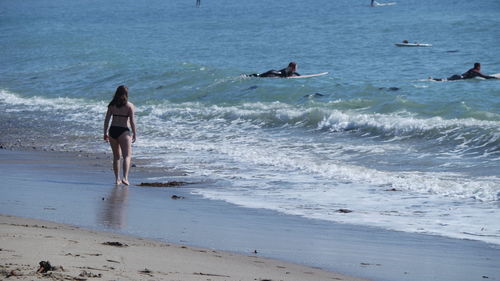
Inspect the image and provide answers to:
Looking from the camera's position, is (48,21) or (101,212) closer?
(101,212)

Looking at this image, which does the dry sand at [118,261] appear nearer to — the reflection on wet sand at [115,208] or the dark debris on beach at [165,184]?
the reflection on wet sand at [115,208]

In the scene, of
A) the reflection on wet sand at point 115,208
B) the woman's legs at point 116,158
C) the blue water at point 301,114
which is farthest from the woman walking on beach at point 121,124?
the blue water at point 301,114

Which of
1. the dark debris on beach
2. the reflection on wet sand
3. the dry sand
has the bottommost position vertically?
the dark debris on beach

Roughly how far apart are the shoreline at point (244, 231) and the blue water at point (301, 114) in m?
0.51

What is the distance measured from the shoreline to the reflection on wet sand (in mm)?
10

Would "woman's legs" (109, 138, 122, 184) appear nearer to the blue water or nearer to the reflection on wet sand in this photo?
the reflection on wet sand

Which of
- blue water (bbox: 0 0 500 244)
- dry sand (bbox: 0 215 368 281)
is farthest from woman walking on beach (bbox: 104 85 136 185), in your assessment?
dry sand (bbox: 0 215 368 281)

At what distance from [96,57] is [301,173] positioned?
2697 centimetres

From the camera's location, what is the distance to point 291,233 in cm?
793

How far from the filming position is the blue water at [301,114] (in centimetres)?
1038

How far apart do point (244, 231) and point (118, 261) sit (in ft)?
7.63

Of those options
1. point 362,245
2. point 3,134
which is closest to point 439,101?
point 3,134

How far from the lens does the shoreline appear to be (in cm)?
664

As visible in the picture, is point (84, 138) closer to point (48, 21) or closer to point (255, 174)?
point (255, 174)
